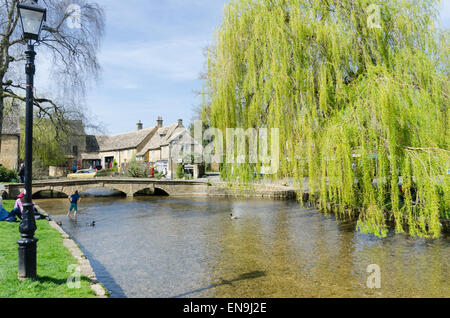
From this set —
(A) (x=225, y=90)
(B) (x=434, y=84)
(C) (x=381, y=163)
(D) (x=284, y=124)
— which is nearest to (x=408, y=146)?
(C) (x=381, y=163)

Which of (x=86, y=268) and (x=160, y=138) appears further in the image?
(x=160, y=138)

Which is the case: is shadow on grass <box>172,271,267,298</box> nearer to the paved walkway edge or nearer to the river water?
the river water

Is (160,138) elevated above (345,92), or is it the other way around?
(160,138)

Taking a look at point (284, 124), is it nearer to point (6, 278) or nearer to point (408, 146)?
point (408, 146)

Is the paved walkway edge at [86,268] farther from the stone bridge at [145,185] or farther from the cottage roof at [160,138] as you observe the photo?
the cottage roof at [160,138]

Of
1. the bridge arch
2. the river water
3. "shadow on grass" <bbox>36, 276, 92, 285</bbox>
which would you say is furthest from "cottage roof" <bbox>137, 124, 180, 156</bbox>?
"shadow on grass" <bbox>36, 276, 92, 285</bbox>

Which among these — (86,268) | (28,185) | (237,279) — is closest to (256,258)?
(237,279)

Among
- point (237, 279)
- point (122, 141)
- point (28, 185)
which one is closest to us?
point (28, 185)

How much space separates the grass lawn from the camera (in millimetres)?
5590

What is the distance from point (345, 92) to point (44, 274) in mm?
9243

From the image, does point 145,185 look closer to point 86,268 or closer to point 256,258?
point 256,258

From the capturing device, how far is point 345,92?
9.98m

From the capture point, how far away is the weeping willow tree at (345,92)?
8.88 meters

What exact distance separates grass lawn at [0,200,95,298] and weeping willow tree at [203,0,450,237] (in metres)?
6.03
